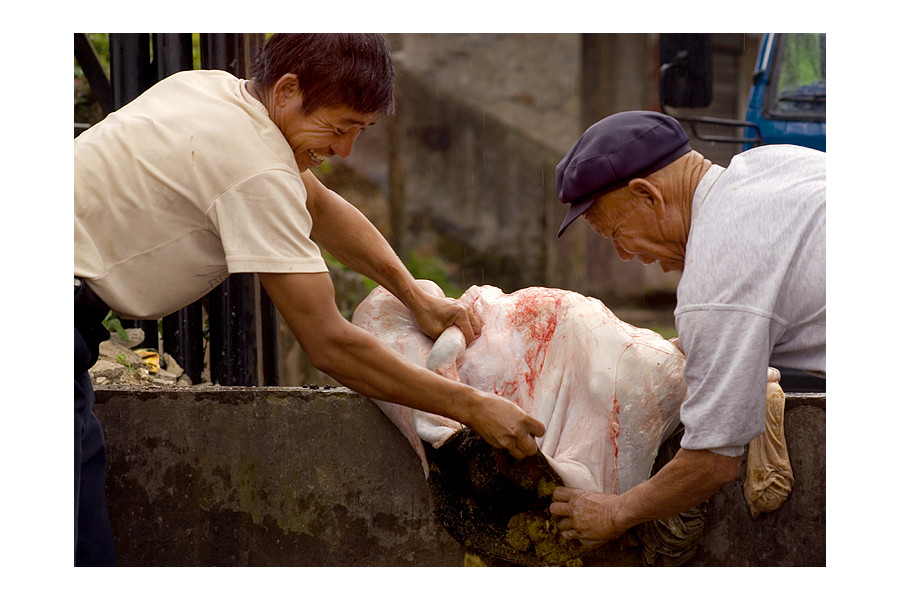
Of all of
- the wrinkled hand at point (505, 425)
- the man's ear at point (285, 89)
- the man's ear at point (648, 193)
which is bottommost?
the wrinkled hand at point (505, 425)

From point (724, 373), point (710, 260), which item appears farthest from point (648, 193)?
point (724, 373)

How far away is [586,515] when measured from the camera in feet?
8.57

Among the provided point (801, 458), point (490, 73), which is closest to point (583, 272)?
point (490, 73)

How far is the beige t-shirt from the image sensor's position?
2287 mm

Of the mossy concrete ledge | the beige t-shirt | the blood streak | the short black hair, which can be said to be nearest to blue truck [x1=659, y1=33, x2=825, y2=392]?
the blood streak

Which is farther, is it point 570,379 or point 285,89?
point 570,379

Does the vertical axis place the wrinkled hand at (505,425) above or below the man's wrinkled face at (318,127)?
below

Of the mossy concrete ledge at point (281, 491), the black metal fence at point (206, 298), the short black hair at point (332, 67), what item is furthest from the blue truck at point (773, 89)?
the short black hair at point (332, 67)

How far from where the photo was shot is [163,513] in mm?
2963

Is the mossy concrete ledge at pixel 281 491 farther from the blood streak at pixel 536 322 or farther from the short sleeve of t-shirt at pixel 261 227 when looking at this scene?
the short sleeve of t-shirt at pixel 261 227

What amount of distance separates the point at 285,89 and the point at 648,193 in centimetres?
99

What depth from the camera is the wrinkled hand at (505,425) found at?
2.50 meters

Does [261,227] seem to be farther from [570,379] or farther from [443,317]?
[570,379]

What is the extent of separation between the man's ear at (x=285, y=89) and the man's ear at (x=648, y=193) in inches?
35.7
